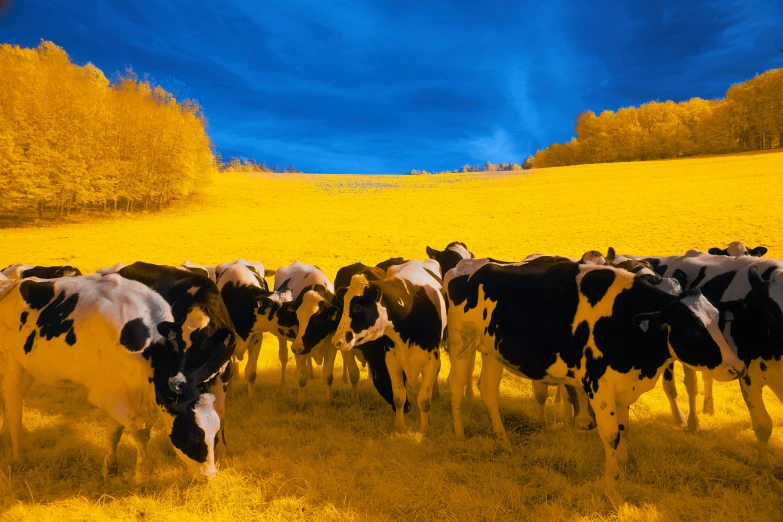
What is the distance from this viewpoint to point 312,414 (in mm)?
6199

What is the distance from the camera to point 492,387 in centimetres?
561

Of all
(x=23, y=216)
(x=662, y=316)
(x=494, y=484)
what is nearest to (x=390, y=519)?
(x=494, y=484)

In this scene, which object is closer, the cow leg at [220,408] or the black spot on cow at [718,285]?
the cow leg at [220,408]

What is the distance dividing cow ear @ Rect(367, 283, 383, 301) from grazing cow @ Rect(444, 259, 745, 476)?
1.25 metres

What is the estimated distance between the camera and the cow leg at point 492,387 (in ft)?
18.0

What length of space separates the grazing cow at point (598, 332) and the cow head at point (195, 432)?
3082mm

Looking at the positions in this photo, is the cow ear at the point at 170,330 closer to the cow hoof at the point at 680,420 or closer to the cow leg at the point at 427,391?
the cow leg at the point at 427,391

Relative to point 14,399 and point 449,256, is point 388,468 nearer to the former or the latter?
point 14,399

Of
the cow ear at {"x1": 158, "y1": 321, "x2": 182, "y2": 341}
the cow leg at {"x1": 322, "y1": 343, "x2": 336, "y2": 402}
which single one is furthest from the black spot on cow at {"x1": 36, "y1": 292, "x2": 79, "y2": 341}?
the cow leg at {"x1": 322, "y1": 343, "x2": 336, "y2": 402}

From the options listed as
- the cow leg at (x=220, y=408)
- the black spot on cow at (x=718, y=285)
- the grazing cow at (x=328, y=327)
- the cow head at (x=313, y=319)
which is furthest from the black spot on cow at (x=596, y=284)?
the cow leg at (x=220, y=408)

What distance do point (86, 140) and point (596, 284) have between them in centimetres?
4208

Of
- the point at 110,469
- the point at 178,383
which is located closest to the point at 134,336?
the point at 178,383

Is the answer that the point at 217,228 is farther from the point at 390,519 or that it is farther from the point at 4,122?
the point at 390,519

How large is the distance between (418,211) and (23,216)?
32933 millimetres
